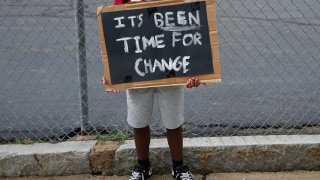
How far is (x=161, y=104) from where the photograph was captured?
352 centimetres

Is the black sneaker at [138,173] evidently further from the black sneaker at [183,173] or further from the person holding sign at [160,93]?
the black sneaker at [183,173]

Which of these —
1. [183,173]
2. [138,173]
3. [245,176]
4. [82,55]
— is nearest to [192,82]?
[183,173]

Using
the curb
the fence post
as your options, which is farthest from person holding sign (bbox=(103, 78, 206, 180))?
the fence post

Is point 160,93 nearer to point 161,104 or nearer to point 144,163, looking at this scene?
point 161,104

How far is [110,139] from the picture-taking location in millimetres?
4164

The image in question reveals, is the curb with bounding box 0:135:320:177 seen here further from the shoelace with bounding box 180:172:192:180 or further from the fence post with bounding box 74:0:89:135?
the fence post with bounding box 74:0:89:135

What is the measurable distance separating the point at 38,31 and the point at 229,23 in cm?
351

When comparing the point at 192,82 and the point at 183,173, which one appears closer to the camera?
the point at 192,82

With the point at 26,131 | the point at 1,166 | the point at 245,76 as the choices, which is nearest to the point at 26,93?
the point at 26,131

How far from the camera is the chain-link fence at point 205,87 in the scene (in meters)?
4.65

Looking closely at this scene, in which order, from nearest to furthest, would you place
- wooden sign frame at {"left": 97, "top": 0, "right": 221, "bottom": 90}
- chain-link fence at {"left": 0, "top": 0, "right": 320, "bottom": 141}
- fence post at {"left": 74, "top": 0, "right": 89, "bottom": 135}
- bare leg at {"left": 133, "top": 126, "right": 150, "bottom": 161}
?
wooden sign frame at {"left": 97, "top": 0, "right": 221, "bottom": 90}
bare leg at {"left": 133, "top": 126, "right": 150, "bottom": 161}
fence post at {"left": 74, "top": 0, "right": 89, "bottom": 135}
chain-link fence at {"left": 0, "top": 0, "right": 320, "bottom": 141}

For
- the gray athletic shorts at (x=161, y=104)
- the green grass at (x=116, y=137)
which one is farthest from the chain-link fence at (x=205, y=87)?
the gray athletic shorts at (x=161, y=104)

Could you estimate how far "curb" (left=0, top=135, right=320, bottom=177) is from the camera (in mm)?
3912

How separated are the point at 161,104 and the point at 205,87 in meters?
2.51
